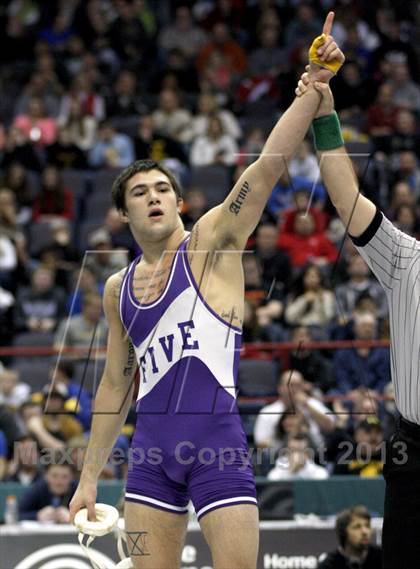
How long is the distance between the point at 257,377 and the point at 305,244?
242 centimetres

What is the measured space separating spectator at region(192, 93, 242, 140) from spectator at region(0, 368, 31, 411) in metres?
4.77

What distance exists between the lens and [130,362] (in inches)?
237

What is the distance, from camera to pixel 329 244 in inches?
503

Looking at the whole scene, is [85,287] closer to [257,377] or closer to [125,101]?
[257,377]

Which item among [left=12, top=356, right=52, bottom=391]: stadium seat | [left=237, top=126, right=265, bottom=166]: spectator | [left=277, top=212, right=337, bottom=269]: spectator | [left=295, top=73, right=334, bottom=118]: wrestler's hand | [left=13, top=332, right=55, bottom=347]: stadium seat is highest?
[left=237, top=126, right=265, bottom=166]: spectator

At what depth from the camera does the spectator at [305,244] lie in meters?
12.7

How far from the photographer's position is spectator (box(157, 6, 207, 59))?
17250mm

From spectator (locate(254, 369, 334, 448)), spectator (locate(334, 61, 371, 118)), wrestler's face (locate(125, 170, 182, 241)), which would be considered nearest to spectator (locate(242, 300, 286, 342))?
spectator (locate(254, 369, 334, 448))

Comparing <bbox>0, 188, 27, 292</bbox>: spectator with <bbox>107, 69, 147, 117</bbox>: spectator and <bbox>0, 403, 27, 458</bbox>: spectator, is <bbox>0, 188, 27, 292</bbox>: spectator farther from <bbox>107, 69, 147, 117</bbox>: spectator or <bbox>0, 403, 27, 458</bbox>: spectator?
<bbox>0, 403, 27, 458</bbox>: spectator

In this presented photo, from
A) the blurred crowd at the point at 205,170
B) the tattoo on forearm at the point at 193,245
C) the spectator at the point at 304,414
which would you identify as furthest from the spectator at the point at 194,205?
the tattoo on forearm at the point at 193,245

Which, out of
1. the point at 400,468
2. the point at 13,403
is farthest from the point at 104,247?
A: the point at 400,468

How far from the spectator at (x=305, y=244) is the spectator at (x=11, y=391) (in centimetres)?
300

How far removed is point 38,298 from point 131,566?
7282mm

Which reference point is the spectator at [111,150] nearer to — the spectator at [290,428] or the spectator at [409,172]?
the spectator at [409,172]
